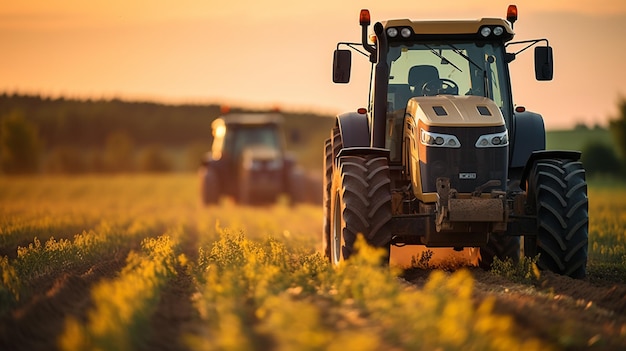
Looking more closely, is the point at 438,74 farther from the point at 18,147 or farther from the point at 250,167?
the point at 18,147

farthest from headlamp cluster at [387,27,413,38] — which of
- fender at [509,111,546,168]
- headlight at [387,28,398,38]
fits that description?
fender at [509,111,546,168]

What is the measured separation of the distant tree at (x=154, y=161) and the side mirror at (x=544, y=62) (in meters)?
60.2

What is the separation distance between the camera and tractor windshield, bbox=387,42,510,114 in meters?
12.1

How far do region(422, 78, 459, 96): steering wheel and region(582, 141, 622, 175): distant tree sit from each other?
1655 inches

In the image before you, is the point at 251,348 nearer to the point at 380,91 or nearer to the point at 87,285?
the point at 87,285

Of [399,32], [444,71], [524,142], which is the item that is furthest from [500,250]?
[399,32]

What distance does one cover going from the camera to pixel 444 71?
12094mm

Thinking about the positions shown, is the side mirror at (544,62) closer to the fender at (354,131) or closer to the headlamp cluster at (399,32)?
the headlamp cluster at (399,32)

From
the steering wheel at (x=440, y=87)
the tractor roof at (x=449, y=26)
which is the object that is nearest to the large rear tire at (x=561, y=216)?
the steering wheel at (x=440, y=87)

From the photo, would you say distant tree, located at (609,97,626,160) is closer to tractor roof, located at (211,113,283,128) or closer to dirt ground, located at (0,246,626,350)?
tractor roof, located at (211,113,283,128)

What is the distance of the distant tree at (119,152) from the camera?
225 ft

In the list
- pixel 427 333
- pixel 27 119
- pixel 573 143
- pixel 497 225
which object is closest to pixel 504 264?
pixel 497 225

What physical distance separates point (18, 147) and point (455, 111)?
58.5m

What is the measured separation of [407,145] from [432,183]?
0.80m
